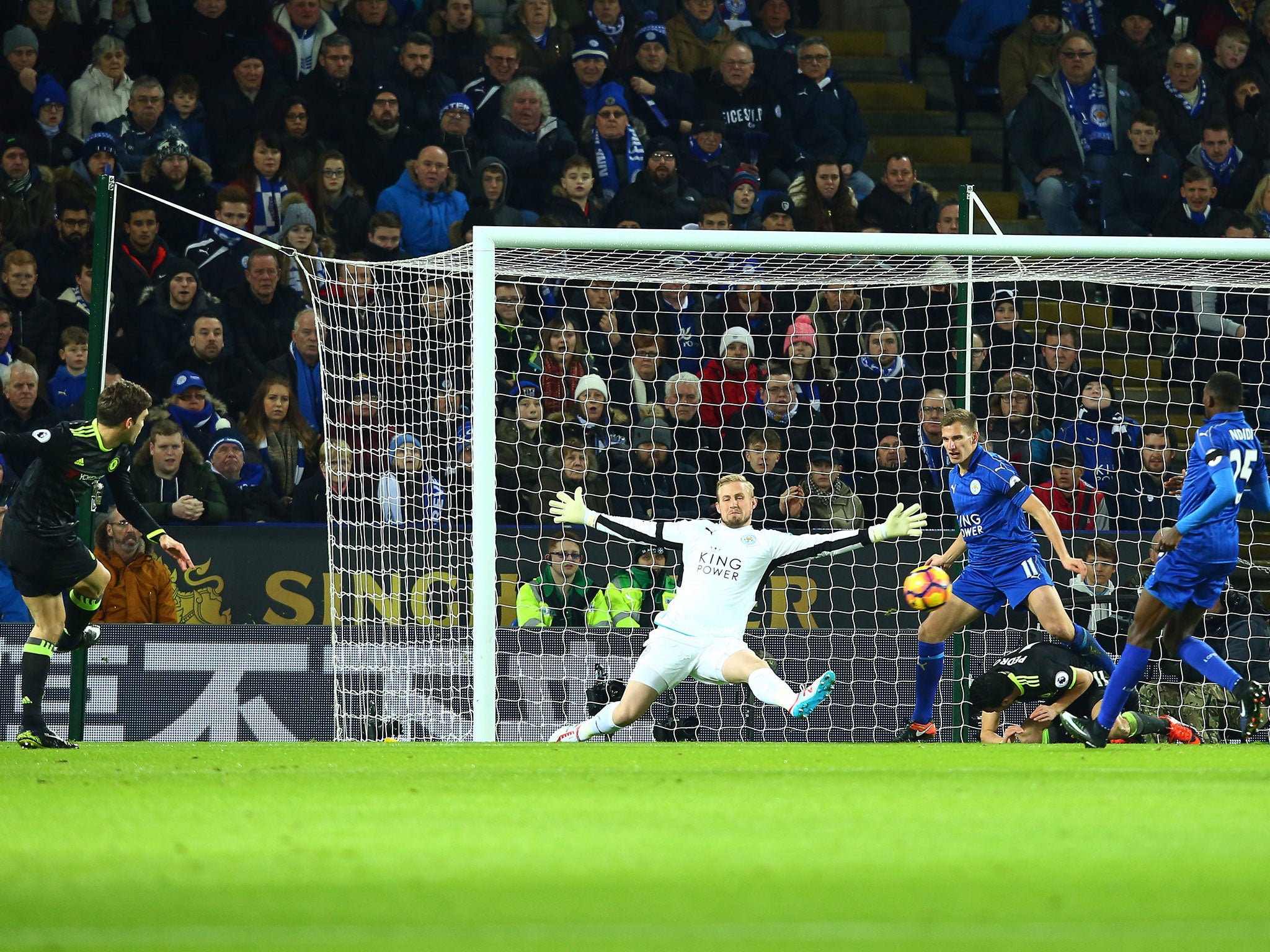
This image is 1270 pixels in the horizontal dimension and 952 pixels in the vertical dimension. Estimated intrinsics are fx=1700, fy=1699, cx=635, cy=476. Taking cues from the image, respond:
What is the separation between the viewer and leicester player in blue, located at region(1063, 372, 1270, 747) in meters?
8.57

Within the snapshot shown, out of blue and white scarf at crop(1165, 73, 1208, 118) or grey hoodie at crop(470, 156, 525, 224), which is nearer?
grey hoodie at crop(470, 156, 525, 224)

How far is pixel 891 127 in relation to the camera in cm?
1752

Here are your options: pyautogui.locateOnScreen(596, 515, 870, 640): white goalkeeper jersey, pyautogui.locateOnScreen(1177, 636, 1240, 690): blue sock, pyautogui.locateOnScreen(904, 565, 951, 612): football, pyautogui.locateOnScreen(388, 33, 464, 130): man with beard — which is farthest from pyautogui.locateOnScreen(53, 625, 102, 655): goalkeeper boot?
pyautogui.locateOnScreen(388, 33, 464, 130): man with beard

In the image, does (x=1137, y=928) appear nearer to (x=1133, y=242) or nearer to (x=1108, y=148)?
(x=1133, y=242)

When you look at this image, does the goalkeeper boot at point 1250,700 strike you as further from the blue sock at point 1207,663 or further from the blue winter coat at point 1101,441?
the blue winter coat at point 1101,441

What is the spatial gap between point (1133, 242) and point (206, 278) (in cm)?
694

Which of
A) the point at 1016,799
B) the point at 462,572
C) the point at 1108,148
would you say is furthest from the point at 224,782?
the point at 1108,148

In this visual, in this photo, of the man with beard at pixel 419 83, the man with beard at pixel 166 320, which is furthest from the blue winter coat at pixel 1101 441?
the man with beard at pixel 166 320

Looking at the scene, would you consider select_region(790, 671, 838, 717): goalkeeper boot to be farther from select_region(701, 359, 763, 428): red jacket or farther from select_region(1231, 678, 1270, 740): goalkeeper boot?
select_region(701, 359, 763, 428): red jacket

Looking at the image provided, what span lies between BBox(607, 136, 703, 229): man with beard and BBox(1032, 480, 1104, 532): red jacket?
3.83 meters

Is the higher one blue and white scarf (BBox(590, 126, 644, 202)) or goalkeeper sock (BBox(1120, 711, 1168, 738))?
blue and white scarf (BBox(590, 126, 644, 202))

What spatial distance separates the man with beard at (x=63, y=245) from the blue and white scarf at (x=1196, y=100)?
10.00 metres

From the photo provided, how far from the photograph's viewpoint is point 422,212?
543 inches

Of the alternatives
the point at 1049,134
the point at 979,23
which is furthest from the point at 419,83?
the point at 979,23
